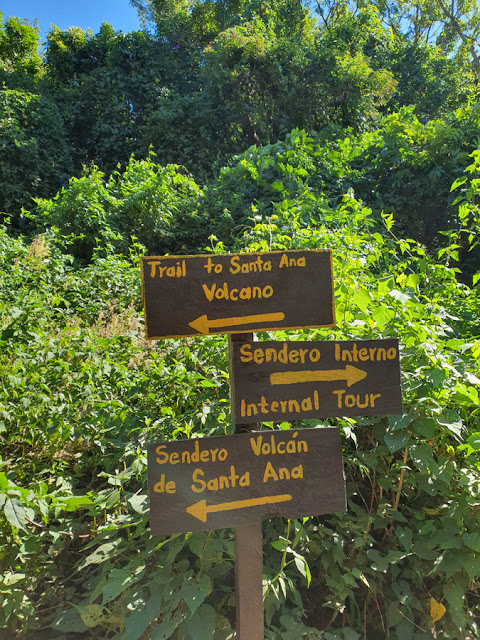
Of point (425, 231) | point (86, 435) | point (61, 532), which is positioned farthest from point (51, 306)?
point (425, 231)

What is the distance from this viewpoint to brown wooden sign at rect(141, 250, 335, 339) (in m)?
1.54

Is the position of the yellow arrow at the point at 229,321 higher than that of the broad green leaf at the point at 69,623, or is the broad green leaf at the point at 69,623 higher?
the yellow arrow at the point at 229,321

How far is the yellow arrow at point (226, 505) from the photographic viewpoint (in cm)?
147

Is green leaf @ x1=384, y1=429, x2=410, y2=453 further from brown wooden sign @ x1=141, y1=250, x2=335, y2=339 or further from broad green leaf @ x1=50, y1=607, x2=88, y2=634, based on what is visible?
broad green leaf @ x1=50, y1=607, x2=88, y2=634

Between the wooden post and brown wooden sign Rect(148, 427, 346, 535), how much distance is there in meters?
0.10

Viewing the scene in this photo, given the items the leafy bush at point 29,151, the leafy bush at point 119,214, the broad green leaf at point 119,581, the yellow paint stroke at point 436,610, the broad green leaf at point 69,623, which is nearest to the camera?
the broad green leaf at point 119,581

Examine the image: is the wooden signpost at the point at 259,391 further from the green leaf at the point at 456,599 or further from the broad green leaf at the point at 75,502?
the green leaf at the point at 456,599

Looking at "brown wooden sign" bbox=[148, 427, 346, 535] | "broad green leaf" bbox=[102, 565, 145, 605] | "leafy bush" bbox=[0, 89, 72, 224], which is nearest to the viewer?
"brown wooden sign" bbox=[148, 427, 346, 535]

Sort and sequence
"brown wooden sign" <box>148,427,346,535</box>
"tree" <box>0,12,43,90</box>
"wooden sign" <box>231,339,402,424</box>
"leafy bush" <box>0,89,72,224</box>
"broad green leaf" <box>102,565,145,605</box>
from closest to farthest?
"brown wooden sign" <box>148,427,346,535</box>, "wooden sign" <box>231,339,402,424</box>, "broad green leaf" <box>102,565,145,605</box>, "leafy bush" <box>0,89,72,224</box>, "tree" <box>0,12,43,90</box>

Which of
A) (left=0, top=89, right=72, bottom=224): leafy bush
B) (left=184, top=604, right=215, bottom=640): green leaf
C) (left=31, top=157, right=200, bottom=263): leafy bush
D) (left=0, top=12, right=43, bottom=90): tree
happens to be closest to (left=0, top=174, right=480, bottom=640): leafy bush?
(left=184, top=604, right=215, bottom=640): green leaf

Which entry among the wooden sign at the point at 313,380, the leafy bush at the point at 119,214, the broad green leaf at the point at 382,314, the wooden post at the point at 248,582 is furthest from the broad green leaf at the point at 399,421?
the leafy bush at the point at 119,214

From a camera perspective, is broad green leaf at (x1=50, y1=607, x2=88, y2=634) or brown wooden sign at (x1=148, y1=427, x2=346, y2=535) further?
broad green leaf at (x1=50, y1=607, x2=88, y2=634)

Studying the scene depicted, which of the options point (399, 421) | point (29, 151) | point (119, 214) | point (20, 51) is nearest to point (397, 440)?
point (399, 421)

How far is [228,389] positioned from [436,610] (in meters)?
1.28
